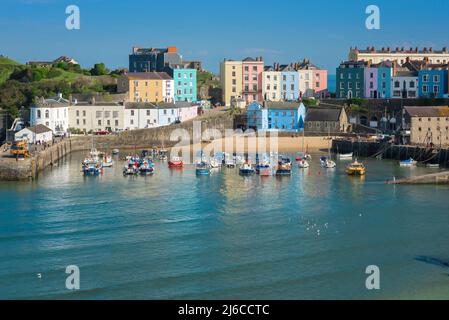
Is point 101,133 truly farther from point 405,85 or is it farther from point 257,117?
point 405,85

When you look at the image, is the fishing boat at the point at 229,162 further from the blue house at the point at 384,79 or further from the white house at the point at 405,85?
the blue house at the point at 384,79

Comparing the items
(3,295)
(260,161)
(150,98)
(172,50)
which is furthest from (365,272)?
(172,50)

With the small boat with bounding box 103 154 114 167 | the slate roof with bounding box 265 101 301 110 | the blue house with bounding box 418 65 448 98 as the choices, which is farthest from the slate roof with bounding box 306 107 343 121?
the small boat with bounding box 103 154 114 167

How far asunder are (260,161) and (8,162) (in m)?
9.91

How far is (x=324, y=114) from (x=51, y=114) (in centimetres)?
1440

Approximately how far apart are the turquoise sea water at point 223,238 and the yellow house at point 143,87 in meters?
20.1

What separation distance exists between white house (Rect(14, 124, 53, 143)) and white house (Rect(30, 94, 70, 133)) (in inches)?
83.8

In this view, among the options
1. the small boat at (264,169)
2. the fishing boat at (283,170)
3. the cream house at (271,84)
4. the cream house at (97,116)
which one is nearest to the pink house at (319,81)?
the cream house at (271,84)

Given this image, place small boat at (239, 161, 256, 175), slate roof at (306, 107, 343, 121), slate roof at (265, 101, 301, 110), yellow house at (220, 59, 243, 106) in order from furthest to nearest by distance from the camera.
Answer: yellow house at (220, 59, 243, 106) < slate roof at (265, 101, 301, 110) < slate roof at (306, 107, 343, 121) < small boat at (239, 161, 256, 175)

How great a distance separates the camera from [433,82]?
1827 inches

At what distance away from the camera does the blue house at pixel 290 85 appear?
5175cm

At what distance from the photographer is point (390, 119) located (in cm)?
4381

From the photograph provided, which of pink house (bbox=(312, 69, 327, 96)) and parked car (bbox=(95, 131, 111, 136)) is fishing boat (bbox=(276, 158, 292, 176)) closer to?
parked car (bbox=(95, 131, 111, 136))

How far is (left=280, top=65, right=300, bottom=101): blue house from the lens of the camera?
51750 millimetres
